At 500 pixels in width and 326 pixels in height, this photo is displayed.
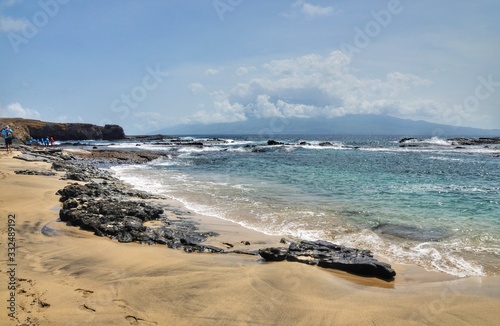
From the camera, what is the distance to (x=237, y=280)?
609cm

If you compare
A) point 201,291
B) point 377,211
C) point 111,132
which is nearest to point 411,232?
point 377,211

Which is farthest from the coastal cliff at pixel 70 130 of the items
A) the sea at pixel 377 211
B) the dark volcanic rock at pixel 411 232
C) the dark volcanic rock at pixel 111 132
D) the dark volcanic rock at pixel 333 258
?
the dark volcanic rock at pixel 333 258

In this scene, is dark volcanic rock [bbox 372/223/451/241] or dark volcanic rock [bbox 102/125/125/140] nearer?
dark volcanic rock [bbox 372/223/451/241]

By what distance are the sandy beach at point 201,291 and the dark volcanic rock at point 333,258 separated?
23cm

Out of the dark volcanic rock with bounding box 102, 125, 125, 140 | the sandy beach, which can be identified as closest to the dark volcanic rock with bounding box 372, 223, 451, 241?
the sandy beach

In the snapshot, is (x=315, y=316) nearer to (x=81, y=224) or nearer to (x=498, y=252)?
(x=498, y=252)

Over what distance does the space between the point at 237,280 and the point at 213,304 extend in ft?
3.24

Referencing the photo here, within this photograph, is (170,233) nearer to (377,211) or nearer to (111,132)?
(377,211)

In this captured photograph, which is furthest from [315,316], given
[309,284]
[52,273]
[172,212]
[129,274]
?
[172,212]

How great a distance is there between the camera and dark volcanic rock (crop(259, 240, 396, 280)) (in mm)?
6797

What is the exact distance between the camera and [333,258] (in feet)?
24.2

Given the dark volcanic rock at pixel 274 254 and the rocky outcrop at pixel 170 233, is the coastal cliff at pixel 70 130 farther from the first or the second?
the dark volcanic rock at pixel 274 254

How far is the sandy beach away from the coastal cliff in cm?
9905

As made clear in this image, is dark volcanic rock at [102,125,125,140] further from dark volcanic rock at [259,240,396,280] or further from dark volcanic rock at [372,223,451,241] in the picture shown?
dark volcanic rock at [259,240,396,280]
